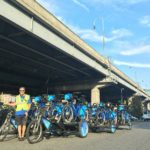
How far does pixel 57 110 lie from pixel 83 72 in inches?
1122

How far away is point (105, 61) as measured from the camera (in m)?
41.1

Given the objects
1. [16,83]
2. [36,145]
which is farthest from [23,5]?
[16,83]

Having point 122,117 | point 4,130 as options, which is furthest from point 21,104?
point 122,117

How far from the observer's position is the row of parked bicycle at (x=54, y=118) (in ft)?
36.8

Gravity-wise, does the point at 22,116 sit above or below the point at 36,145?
above

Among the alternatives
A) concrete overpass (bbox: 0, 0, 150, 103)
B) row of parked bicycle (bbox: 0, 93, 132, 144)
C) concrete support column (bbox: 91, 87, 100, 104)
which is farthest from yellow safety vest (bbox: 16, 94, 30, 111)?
concrete support column (bbox: 91, 87, 100, 104)

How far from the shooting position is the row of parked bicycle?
36.8 ft

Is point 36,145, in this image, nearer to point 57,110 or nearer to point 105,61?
point 57,110

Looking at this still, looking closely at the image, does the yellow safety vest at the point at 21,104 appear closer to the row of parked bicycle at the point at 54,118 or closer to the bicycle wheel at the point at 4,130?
the row of parked bicycle at the point at 54,118

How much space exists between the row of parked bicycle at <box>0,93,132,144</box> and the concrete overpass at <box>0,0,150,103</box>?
22.9 ft

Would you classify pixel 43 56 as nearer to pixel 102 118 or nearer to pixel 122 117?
pixel 122 117

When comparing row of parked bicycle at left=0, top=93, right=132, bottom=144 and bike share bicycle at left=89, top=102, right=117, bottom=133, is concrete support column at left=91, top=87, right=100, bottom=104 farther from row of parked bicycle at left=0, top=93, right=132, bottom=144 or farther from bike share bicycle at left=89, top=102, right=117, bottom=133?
row of parked bicycle at left=0, top=93, right=132, bottom=144

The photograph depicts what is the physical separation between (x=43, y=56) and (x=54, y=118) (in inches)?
720

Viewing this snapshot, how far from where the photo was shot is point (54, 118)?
1234cm
